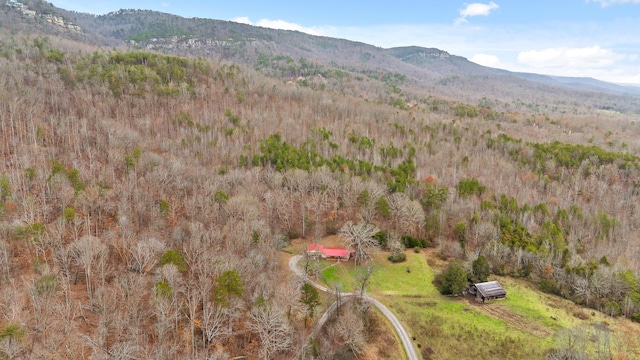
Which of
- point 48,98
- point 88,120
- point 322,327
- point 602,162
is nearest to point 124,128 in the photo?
point 88,120

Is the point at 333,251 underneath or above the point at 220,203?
underneath

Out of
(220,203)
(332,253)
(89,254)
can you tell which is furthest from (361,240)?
(89,254)

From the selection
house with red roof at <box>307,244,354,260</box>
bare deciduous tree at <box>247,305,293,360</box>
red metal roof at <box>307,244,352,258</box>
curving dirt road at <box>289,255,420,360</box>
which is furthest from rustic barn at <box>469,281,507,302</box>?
bare deciduous tree at <box>247,305,293,360</box>

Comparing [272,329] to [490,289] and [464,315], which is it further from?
[490,289]

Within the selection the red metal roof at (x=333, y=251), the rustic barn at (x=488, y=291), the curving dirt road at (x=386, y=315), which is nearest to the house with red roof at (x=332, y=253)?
the red metal roof at (x=333, y=251)

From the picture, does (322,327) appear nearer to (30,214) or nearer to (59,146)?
(30,214)

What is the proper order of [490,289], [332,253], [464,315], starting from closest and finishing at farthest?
[464,315] < [490,289] < [332,253]

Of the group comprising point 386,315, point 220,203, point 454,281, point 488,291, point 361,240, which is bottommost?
point 386,315
